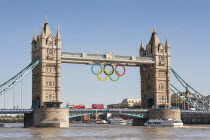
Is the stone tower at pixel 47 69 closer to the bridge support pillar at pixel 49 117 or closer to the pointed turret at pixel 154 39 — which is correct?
the bridge support pillar at pixel 49 117

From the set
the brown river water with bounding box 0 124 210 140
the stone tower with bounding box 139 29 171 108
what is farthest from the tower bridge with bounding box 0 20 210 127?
the brown river water with bounding box 0 124 210 140

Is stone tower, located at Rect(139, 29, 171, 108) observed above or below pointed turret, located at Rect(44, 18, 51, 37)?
below

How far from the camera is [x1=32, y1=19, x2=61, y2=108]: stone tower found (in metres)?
122

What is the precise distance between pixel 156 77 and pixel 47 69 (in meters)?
32.7

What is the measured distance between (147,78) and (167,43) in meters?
11.9

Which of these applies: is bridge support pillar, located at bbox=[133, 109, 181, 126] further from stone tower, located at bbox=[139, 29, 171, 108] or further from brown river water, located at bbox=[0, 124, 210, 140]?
brown river water, located at bbox=[0, 124, 210, 140]

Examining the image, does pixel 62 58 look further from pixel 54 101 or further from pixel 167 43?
pixel 167 43

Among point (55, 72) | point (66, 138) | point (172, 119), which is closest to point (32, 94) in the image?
point (55, 72)

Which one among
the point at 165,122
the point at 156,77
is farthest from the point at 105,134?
the point at 156,77

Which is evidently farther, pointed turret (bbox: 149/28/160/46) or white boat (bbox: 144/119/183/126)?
pointed turret (bbox: 149/28/160/46)

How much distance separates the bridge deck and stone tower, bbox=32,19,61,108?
2.95m

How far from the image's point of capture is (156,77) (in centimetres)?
13825

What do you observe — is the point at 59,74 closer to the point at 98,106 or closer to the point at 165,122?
the point at 98,106

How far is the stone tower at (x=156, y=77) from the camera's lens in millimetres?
138625
